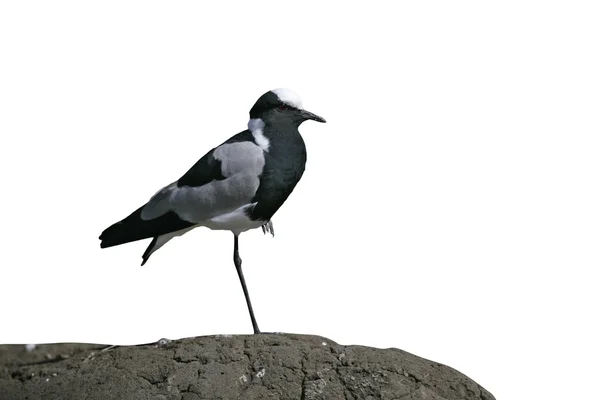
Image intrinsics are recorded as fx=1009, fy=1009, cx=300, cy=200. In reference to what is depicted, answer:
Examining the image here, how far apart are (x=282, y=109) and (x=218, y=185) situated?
57 centimetres

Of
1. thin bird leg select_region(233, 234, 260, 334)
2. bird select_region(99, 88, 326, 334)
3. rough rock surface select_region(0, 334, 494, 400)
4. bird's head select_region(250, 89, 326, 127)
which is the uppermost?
bird's head select_region(250, 89, 326, 127)

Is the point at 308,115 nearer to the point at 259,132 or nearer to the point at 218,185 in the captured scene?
the point at 259,132

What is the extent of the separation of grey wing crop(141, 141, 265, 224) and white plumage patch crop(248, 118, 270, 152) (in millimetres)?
41

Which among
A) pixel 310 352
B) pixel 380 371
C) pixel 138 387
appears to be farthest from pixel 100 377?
pixel 380 371

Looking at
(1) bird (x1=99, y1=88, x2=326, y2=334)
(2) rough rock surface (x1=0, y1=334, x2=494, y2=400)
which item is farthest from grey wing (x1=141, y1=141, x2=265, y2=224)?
(2) rough rock surface (x1=0, y1=334, x2=494, y2=400)

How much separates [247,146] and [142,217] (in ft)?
2.38

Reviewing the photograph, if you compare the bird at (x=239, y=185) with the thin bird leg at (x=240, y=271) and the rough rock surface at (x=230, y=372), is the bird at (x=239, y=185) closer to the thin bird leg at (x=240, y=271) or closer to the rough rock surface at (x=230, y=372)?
the thin bird leg at (x=240, y=271)

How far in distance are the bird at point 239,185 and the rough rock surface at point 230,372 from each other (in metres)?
0.39

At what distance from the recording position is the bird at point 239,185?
18.0 ft

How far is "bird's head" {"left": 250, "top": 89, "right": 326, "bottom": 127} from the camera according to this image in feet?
18.4

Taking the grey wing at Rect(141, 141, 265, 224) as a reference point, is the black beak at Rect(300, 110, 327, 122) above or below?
above

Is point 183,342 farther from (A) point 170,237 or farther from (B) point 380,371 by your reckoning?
(B) point 380,371

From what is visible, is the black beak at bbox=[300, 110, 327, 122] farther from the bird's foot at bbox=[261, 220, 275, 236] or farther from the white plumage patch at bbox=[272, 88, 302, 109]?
the bird's foot at bbox=[261, 220, 275, 236]

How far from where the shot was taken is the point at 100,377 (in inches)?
203
